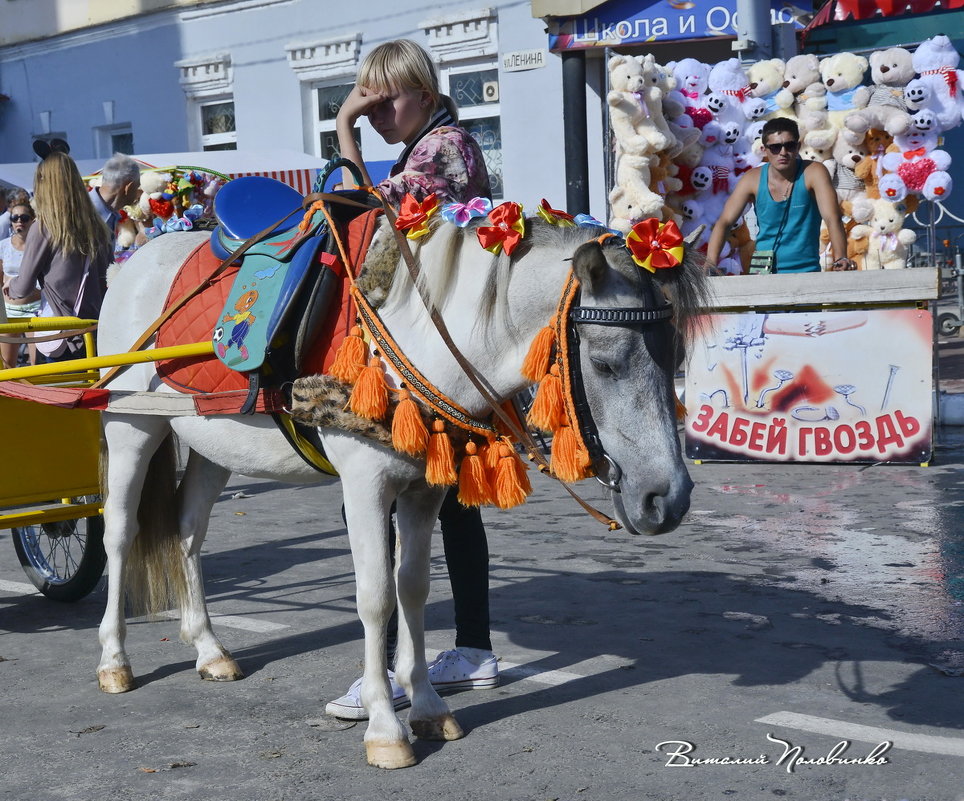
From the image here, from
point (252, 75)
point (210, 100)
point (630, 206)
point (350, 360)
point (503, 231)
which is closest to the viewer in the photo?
point (503, 231)

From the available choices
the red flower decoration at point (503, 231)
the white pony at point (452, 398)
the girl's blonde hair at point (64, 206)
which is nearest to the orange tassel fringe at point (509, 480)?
the white pony at point (452, 398)

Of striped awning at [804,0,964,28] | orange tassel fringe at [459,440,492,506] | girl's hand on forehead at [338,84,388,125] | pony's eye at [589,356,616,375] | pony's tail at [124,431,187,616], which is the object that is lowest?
pony's tail at [124,431,187,616]

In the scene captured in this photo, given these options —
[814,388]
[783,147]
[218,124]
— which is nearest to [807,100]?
[783,147]

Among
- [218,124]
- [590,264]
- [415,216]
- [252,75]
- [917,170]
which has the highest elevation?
[252,75]

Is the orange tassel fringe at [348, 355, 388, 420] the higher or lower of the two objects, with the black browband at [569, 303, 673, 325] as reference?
lower

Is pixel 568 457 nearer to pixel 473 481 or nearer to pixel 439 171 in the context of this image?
pixel 473 481

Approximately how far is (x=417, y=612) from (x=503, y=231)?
1303mm

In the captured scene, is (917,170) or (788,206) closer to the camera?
(788,206)

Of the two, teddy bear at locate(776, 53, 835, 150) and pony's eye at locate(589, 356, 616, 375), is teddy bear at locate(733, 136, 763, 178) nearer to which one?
teddy bear at locate(776, 53, 835, 150)

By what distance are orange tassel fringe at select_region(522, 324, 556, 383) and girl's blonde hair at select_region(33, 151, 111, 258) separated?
131 inches

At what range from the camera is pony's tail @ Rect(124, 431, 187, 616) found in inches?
184

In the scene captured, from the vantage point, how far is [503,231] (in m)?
3.43

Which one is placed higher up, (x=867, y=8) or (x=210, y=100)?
(x=867, y=8)

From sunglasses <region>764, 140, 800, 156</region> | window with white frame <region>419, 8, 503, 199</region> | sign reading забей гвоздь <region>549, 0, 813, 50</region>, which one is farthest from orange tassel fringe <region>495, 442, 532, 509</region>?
window with white frame <region>419, 8, 503, 199</region>
